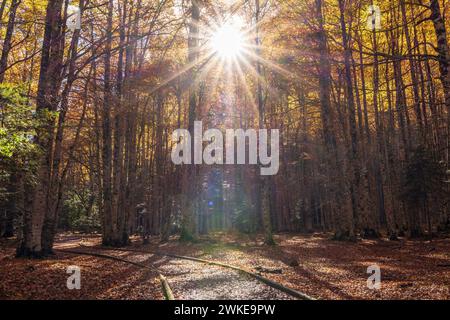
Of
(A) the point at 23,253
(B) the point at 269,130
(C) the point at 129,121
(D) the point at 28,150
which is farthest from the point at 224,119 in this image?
(D) the point at 28,150

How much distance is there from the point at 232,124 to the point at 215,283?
26060mm

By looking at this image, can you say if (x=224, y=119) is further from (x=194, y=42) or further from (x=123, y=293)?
(x=123, y=293)

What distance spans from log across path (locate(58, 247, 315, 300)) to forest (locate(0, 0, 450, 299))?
0.43m

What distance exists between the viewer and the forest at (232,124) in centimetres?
991

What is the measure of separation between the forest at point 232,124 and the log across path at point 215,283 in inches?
16.8

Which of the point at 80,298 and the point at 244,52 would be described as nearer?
the point at 80,298

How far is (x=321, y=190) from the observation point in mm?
34469

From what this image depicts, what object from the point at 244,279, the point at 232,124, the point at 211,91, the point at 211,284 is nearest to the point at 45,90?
the point at 211,284

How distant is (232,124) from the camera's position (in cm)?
3375

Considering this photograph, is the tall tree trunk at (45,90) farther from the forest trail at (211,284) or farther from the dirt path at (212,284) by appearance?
the dirt path at (212,284)

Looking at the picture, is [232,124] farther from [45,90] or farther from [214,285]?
[214,285]

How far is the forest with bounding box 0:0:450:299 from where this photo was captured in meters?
9.91

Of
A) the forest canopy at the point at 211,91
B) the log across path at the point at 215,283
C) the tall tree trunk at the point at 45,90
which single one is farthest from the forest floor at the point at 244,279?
the forest canopy at the point at 211,91

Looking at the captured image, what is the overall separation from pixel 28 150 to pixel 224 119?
2529cm
